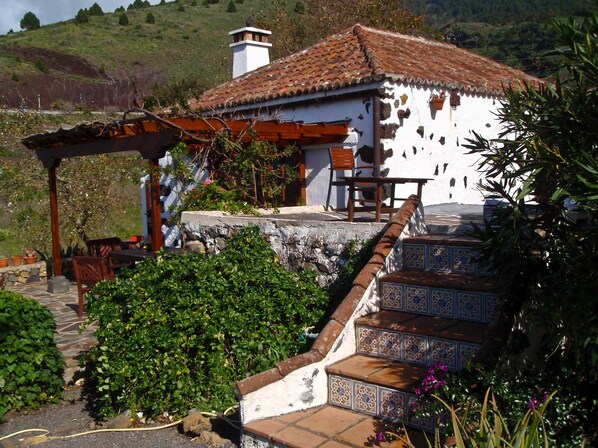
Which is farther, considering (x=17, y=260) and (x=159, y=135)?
→ (x=17, y=260)

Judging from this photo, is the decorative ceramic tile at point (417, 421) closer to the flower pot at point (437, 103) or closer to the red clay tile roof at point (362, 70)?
the red clay tile roof at point (362, 70)

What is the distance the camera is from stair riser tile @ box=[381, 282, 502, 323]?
15.0 ft

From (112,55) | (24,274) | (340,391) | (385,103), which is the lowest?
(24,274)

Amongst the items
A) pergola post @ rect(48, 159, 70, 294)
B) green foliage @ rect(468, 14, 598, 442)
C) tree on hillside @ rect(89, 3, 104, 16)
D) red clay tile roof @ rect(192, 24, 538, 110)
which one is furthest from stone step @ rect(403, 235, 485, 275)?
tree on hillside @ rect(89, 3, 104, 16)

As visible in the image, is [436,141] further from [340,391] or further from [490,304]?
[340,391]

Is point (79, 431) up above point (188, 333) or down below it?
below

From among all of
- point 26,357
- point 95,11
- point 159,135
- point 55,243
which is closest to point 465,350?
point 26,357

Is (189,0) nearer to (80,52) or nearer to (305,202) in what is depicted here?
(80,52)

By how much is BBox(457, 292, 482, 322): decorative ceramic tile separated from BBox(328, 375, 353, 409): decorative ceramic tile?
1.08m

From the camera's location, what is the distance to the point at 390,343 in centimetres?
461

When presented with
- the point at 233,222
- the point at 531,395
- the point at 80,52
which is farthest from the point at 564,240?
the point at 80,52

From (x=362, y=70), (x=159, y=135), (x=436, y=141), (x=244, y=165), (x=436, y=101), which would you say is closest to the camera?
(x=159, y=135)

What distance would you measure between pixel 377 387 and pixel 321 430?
1.61 ft

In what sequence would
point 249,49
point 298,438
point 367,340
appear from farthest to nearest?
1. point 249,49
2. point 367,340
3. point 298,438
